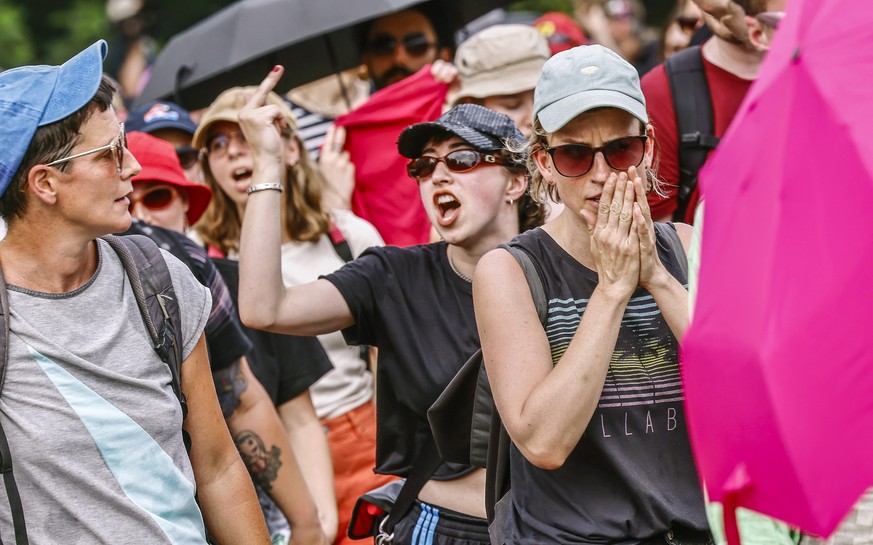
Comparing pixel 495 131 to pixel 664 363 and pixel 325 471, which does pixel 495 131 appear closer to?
pixel 664 363

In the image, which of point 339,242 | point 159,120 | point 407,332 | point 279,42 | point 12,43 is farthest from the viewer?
point 12,43

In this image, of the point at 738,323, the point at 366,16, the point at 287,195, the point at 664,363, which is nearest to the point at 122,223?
the point at 664,363

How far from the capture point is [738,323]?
2172mm

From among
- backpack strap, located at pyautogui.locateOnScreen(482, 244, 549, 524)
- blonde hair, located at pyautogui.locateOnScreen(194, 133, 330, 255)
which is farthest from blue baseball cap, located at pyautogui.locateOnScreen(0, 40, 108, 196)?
blonde hair, located at pyautogui.locateOnScreen(194, 133, 330, 255)

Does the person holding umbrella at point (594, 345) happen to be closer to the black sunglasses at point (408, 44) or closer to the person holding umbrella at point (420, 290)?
the person holding umbrella at point (420, 290)

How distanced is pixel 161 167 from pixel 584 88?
8.11 feet

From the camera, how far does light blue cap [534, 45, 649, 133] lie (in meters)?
3.27

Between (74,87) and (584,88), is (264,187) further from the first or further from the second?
(584,88)

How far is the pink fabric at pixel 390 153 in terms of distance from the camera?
247 inches

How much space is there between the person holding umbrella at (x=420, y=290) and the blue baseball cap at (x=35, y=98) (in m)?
0.92

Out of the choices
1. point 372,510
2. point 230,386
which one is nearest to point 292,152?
point 230,386

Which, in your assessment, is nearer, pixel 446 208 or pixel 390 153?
pixel 446 208

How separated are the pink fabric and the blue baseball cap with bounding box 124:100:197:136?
0.79 meters

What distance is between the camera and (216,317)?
4.21 metres
